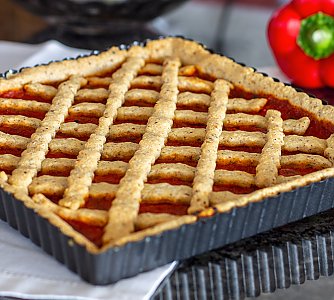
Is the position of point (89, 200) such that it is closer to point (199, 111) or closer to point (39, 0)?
point (199, 111)

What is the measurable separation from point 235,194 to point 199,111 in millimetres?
366

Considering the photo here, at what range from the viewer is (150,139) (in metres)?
1.55

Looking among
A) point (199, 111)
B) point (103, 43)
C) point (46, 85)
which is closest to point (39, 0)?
point (103, 43)

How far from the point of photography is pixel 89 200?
1393 millimetres

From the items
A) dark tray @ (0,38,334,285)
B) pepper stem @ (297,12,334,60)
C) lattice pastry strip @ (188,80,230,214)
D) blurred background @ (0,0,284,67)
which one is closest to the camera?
dark tray @ (0,38,334,285)

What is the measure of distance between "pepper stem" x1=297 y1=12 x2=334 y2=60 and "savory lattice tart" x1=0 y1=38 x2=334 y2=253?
417 millimetres

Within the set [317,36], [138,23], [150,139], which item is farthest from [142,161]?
[138,23]

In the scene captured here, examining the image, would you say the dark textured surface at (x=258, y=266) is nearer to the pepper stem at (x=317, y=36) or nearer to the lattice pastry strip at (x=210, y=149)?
the lattice pastry strip at (x=210, y=149)

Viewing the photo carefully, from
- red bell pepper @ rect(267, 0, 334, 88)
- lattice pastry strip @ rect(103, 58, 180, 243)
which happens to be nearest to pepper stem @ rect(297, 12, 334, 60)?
red bell pepper @ rect(267, 0, 334, 88)

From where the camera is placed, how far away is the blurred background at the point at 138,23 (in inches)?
97.9

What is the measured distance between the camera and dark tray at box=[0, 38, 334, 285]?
1248mm

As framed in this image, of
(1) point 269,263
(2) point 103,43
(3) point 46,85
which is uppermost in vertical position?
(2) point 103,43

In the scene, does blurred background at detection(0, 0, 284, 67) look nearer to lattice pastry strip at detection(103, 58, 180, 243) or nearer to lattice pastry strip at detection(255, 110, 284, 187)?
lattice pastry strip at detection(103, 58, 180, 243)

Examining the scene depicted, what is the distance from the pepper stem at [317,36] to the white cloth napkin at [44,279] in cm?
104
